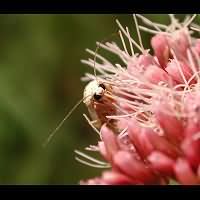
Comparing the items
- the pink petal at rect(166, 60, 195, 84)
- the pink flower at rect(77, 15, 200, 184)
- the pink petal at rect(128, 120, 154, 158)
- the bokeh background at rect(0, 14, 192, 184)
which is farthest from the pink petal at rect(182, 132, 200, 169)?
the bokeh background at rect(0, 14, 192, 184)

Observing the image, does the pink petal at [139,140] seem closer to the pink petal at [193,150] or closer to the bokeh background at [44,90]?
the pink petal at [193,150]

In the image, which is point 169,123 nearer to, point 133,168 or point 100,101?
point 133,168

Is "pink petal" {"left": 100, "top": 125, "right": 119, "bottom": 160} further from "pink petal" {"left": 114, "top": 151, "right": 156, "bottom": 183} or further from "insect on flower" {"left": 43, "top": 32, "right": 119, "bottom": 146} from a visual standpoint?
"insect on flower" {"left": 43, "top": 32, "right": 119, "bottom": 146}

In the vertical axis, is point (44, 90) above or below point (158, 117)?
below

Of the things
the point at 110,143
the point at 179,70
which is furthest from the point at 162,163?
the point at 179,70

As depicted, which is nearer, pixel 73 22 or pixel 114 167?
pixel 114 167

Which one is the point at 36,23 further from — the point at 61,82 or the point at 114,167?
the point at 114,167
